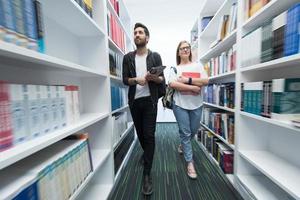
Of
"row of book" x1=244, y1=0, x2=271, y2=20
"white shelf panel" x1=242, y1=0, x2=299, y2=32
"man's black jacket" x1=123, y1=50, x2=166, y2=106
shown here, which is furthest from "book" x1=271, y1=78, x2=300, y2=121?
"man's black jacket" x1=123, y1=50, x2=166, y2=106

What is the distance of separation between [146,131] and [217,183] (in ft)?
2.94

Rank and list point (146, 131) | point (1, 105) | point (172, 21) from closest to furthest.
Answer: point (1, 105) → point (146, 131) → point (172, 21)

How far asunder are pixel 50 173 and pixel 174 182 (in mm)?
1317

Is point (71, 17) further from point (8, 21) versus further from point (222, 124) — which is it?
point (222, 124)

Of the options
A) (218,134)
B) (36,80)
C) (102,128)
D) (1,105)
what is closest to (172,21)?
(218,134)

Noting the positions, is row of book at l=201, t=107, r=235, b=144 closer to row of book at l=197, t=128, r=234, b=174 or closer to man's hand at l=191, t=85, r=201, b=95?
row of book at l=197, t=128, r=234, b=174

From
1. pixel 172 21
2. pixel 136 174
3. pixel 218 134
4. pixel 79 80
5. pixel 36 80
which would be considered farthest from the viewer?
pixel 172 21

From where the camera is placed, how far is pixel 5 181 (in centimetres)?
59

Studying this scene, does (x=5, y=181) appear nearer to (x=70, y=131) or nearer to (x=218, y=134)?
(x=70, y=131)

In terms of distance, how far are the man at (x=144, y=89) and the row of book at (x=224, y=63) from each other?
0.75 metres

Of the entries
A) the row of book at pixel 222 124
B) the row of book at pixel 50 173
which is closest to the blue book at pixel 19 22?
the row of book at pixel 50 173

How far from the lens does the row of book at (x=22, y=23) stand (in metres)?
0.56

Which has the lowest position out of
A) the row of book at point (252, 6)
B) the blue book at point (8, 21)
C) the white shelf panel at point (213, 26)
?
the blue book at point (8, 21)

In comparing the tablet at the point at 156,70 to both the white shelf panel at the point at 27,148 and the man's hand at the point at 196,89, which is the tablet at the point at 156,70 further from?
the white shelf panel at the point at 27,148
